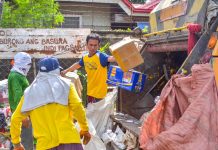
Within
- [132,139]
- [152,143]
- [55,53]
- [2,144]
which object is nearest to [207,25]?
[152,143]

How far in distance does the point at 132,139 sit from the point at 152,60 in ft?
4.22

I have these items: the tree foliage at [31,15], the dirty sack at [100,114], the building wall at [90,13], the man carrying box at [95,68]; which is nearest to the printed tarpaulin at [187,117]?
Result: the man carrying box at [95,68]

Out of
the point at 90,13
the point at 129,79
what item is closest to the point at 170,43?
the point at 129,79

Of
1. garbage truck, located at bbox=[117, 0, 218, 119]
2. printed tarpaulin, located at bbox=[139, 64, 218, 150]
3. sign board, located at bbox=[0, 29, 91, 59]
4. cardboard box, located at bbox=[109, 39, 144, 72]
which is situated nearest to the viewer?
printed tarpaulin, located at bbox=[139, 64, 218, 150]

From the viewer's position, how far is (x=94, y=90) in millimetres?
5637

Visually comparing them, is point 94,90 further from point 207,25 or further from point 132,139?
point 207,25

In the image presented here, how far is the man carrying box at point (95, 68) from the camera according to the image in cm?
547

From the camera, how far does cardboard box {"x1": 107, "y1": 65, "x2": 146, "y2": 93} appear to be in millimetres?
4887

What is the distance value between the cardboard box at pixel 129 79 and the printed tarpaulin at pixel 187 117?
1596 millimetres

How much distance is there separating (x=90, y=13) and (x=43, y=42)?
5.24 metres

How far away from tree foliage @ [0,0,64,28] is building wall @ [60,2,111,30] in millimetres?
2878

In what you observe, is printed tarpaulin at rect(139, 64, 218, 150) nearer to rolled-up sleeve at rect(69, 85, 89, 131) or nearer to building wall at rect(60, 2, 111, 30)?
rolled-up sleeve at rect(69, 85, 89, 131)

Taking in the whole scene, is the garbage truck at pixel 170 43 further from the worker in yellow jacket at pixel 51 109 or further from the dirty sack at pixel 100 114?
the worker in yellow jacket at pixel 51 109

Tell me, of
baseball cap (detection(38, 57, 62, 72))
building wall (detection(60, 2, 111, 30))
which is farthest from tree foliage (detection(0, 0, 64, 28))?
baseball cap (detection(38, 57, 62, 72))
